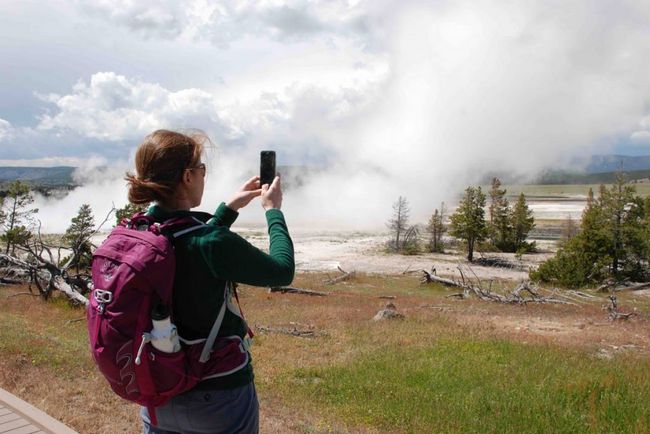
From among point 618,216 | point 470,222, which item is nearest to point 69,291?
point 618,216

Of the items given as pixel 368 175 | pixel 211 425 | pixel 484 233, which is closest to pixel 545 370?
pixel 211 425

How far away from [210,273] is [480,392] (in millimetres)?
5957

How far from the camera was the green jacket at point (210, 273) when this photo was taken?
2.15 metres

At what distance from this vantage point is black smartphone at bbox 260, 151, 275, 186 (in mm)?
2742

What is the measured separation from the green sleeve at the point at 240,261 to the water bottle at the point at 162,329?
249 millimetres

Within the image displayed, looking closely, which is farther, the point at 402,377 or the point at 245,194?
the point at 402,377

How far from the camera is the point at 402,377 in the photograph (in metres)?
7.90

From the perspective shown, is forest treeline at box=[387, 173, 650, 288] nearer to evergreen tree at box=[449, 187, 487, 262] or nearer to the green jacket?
evergreen tree at box=[449, 187, 487, 262]

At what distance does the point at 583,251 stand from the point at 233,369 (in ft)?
148

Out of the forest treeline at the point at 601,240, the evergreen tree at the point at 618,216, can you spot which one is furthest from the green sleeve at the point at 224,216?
the evergreen tree at the point at 618,216

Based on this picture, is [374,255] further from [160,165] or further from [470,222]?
[160,165]

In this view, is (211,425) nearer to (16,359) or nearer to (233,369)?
(233,369)

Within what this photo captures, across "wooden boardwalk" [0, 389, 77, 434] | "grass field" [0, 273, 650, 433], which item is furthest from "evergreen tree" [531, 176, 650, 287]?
"wooden boardwalk" [0, 389, 77, 434]

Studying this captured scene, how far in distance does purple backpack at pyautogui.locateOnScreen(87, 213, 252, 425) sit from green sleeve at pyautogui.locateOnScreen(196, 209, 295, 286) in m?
0.13
